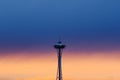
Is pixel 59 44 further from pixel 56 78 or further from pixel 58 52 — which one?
pixel 56 78

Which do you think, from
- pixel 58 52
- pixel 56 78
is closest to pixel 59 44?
pixel 58 52

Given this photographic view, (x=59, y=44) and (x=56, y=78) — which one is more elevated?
(x=59, y=44)

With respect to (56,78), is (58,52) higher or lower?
higher
